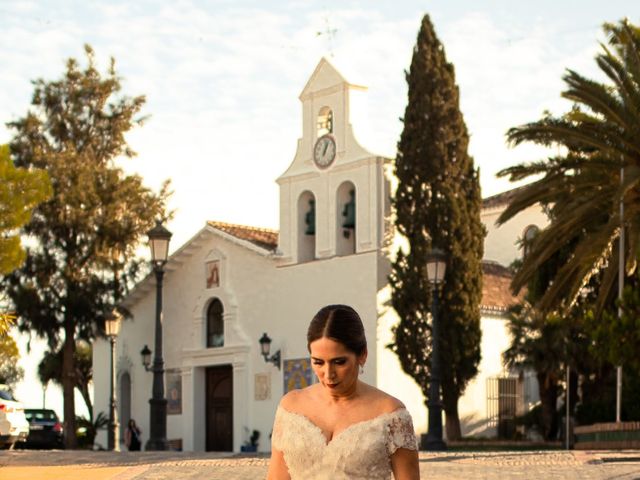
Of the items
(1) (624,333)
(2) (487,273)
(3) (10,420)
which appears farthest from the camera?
(2) (487,273)

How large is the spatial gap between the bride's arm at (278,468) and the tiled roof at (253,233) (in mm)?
38603

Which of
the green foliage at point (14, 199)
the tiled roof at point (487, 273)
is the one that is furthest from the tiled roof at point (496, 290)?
the green foliage at point (14, 199)

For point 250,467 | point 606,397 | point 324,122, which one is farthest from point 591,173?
point 324,122

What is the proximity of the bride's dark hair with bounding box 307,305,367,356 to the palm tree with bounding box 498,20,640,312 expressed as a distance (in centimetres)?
2125

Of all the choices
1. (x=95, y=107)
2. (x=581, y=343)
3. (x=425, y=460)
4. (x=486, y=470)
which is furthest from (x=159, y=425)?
(x=95, y=107)

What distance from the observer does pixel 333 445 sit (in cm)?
388

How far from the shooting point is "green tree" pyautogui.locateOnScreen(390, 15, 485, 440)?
36406mm

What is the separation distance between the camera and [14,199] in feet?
114

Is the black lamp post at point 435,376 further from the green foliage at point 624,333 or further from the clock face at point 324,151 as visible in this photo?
the clock face at point 324,151

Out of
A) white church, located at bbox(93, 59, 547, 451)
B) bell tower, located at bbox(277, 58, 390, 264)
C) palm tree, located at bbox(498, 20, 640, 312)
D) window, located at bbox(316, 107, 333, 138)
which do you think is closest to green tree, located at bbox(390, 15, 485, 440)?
white church, located at bbox(93, 59, 547, 451)

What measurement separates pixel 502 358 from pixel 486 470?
22.5 meters

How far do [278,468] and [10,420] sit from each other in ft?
80.8

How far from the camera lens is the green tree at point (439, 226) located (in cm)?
3641

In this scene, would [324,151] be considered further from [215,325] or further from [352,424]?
[352,424]
